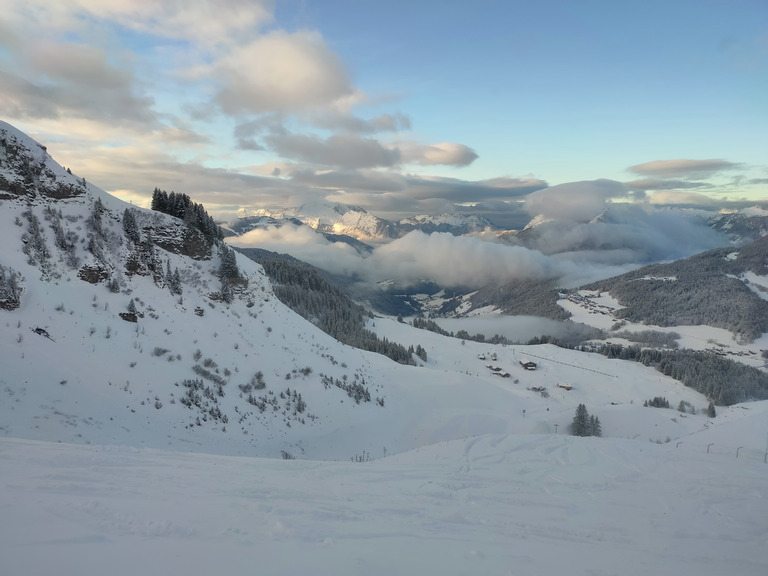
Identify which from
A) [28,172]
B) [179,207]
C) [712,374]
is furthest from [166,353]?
[712,374]

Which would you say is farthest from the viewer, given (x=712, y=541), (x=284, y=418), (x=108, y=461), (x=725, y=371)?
(x=725, y=371)

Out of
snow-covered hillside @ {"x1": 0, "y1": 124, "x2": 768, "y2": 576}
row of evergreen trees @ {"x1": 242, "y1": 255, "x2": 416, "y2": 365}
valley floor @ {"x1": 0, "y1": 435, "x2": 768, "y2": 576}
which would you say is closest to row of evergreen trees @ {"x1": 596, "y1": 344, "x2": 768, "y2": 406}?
row of evergreen trees @ {"x1": 242, "y1": 255, "x2": 416, "y2": 365}

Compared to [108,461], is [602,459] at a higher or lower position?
lower

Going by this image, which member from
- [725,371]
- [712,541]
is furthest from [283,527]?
[725,371]

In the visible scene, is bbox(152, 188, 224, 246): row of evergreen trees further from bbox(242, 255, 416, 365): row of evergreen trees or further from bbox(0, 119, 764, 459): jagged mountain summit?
bbox(242, 255, 416, 365): row of evergreen trees

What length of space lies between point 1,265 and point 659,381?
365 ft

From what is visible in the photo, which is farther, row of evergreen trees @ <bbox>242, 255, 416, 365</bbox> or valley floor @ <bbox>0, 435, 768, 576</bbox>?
row of evergreen trees @ <bbox>242, 255, 416, 365</bbox>

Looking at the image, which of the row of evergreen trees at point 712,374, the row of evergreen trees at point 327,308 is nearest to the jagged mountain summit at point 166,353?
the row of evergreen trees at point 327,308

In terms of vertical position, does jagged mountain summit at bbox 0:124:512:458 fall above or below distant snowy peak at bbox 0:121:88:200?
below

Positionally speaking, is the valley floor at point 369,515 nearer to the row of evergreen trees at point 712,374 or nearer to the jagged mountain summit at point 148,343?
the jagged mountain summit at point 148,343

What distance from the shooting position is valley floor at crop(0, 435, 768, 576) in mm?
5598

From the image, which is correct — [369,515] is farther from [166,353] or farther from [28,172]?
[28,172]

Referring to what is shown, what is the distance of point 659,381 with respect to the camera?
85.1 metres

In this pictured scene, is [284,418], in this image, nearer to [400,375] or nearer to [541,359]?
[400,375]
